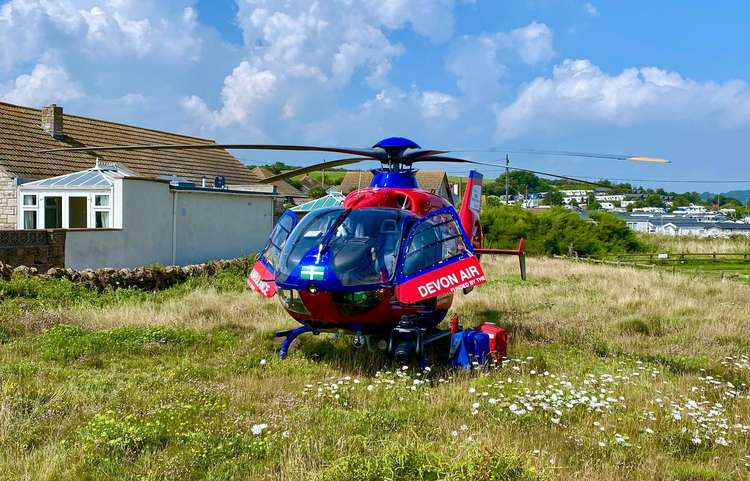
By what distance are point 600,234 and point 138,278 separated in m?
29.2

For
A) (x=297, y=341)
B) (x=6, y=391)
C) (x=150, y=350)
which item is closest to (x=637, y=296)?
(x=297, y=341)

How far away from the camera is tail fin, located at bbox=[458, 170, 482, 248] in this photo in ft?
40.4

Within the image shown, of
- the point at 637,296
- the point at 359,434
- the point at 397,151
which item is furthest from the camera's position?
the point at 637,296

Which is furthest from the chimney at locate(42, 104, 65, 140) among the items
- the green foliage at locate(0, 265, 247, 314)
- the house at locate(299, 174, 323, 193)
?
the house at locate(299, 174, 323, 193)

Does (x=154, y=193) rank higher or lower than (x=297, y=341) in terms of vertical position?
higher

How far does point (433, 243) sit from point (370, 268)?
1163mm

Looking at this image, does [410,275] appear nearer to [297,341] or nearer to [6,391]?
[297,341]

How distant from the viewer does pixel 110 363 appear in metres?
8.28

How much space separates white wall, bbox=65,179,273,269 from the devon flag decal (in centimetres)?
1176

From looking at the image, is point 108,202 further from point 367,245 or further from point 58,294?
point 367,245

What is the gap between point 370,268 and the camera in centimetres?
757

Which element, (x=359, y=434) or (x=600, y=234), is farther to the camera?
(x=600, y=234)

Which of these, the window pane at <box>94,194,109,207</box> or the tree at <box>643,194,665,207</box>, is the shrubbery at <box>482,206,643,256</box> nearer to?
the window pane at <box>94,194,109,207</box>

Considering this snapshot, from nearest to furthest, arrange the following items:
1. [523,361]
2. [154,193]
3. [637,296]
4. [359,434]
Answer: [359,434] < [523,361] < [637,296] < [154,193]
